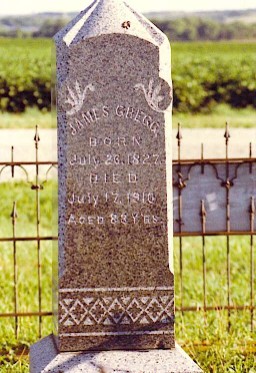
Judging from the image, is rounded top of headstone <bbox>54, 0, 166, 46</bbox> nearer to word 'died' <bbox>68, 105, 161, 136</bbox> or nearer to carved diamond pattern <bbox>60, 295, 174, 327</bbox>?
word 'died' <bbox>68, 105, 161, 136</bbox>

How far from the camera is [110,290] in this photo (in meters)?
4.32

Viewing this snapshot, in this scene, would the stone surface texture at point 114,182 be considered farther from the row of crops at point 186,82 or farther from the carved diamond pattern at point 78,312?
the row of crops at point 186,82

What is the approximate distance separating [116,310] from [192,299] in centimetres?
251

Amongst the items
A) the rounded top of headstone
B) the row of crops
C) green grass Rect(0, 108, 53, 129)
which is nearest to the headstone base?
the rounded top of headstone

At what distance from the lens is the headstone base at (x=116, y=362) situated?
4207 mm

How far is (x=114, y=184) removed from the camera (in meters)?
4.26

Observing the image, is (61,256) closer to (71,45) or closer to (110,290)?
(110,290)

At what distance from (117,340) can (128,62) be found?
1322mm

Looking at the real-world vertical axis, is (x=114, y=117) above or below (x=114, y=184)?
above

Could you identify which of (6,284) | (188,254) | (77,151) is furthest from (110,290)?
(188,254)

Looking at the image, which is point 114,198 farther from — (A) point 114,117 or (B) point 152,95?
(B) point 152,95

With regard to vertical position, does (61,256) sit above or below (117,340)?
above

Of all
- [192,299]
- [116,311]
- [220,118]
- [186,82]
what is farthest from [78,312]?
[186,82]

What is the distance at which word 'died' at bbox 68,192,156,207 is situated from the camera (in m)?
4.25
